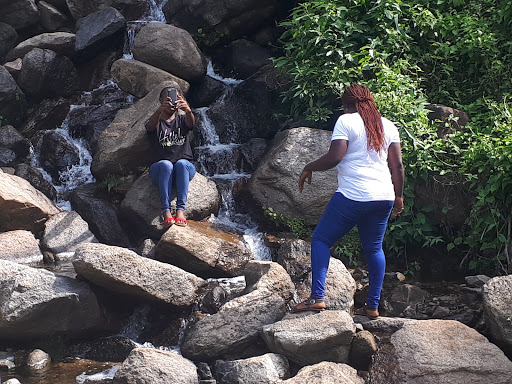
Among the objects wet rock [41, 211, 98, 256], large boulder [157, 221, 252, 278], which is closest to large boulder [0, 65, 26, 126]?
wet rock [41, 211, 98, 256]

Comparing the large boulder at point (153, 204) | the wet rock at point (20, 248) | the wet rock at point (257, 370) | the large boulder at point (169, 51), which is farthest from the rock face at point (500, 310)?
the large boulder at point (169, 51)

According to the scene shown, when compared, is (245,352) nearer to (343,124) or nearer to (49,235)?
(343,124)

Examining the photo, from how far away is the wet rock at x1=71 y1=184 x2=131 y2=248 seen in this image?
25.5ft

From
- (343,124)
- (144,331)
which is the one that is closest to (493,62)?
(343,124)

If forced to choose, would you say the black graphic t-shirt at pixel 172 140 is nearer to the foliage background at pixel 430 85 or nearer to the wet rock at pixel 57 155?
the foliage background at pixel 430 85

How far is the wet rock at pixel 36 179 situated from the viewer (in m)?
8.85

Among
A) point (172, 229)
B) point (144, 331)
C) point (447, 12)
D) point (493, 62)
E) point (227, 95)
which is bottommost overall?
point (144, 331)

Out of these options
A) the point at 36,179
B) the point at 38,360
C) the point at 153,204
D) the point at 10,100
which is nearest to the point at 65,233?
the point at 153,204

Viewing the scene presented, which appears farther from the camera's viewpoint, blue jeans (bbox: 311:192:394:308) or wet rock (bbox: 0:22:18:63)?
wet rock (bbox: 0:22:18:63)

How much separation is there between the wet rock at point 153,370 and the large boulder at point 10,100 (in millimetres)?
7324

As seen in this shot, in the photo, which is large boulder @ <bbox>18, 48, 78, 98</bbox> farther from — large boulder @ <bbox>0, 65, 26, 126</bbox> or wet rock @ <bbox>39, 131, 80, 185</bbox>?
wet rock @ <bbox>39, 131, 80, 185</bbox>

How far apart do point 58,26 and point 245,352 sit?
33.5 ft

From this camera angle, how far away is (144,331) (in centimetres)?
592

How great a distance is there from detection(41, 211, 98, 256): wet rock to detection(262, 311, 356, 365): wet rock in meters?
3.68
